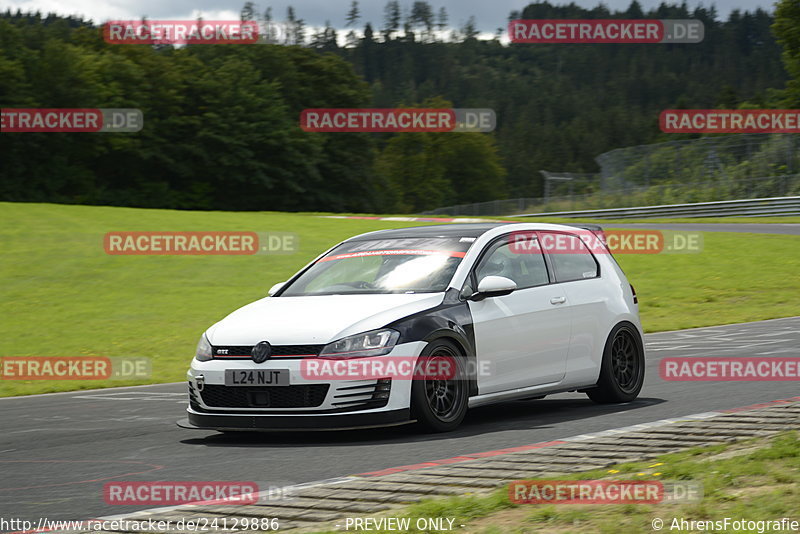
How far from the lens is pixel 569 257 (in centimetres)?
1030

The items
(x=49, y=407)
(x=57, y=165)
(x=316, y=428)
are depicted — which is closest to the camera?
(x=316, y=428)

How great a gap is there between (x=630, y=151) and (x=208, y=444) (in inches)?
1913

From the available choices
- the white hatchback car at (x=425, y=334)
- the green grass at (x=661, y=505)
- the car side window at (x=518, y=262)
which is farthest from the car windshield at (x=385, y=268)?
the green grass at (x=661, y=505)

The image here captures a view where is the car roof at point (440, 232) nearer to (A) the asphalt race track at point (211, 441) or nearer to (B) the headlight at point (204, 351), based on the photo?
(A) the asphalt race track at point (211, 441)

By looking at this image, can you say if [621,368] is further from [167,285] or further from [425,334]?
[167,285]

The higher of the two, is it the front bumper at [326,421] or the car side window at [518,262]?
the car side window at [518,262]

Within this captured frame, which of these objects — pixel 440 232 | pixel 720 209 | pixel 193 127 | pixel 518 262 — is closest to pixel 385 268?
pixel 440 232

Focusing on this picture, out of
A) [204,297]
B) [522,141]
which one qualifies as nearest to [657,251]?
[204,297]

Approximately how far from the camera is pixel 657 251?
30438mm

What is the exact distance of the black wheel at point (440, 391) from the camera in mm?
8320

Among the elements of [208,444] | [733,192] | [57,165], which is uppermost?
[57,165]

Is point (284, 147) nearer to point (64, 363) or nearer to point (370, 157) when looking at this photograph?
point (370, 157)

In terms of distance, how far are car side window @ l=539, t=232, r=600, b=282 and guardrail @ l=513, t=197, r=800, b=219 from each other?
3488 cm

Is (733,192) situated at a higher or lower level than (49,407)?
higher
